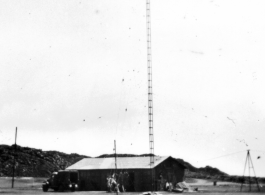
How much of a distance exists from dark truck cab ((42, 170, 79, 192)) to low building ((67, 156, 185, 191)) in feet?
8.49

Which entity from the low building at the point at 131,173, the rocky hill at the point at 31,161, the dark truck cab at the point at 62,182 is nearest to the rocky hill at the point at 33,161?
the rocky hill at the point at 31,161

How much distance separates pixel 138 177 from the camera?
185ft

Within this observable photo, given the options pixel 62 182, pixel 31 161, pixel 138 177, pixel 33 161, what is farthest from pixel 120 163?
pixel 33 161

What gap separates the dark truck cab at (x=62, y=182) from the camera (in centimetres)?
5603

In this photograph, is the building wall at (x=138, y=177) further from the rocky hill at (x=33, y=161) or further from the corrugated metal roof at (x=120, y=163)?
the rocky hill at (x=33, y=161)

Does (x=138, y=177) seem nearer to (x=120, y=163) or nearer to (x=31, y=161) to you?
(x=120, y=163)

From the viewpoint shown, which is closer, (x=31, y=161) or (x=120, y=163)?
(x=120, y=163)

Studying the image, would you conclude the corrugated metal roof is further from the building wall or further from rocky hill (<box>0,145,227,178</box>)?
rocky hill (<box>0,145,227,178</box>)

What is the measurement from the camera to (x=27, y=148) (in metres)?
142

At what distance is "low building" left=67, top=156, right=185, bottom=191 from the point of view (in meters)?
56.2

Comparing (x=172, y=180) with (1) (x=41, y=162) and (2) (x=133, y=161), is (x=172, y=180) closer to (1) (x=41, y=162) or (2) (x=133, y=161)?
(2) (x=133, y=161)

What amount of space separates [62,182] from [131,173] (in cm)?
881

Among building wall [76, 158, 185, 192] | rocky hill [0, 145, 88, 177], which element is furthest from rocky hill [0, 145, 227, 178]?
building wall [76, 158, 185, 192]

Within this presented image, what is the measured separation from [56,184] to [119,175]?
8.07m
